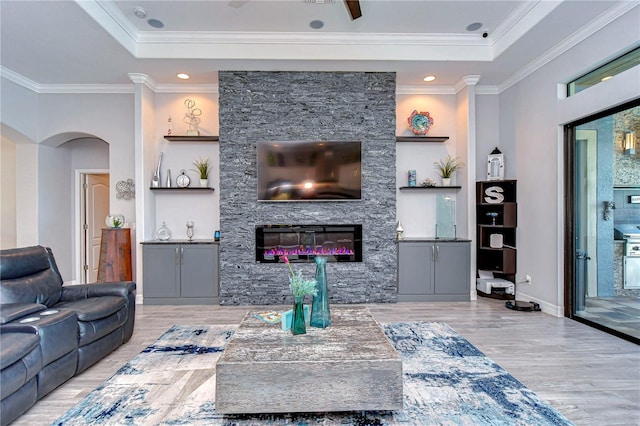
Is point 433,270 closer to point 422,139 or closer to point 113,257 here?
point 422,139

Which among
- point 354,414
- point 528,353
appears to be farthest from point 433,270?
point 354,414

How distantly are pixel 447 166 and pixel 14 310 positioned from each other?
5.29 meters

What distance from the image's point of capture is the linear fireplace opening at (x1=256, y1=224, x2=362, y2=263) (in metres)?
4.90

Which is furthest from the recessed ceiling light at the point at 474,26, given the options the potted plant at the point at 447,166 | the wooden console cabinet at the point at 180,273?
the wooden console cabinet at the point at 180,273

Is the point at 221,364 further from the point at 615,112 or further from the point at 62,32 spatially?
the point at 615,112

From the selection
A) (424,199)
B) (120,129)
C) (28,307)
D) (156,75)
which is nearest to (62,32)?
(156,75)

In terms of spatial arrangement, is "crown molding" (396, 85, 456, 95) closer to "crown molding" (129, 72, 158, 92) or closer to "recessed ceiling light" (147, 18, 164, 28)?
"recessed ceiling light" (147, 18, 164, 28)

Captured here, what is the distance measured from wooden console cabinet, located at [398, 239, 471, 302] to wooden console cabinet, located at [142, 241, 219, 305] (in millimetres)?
2711

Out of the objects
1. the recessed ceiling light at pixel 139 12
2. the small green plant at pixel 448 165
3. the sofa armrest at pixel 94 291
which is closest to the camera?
the sofa armrest at pixel 94 291

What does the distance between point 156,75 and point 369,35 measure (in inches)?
121

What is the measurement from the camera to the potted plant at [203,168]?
5.18 metres

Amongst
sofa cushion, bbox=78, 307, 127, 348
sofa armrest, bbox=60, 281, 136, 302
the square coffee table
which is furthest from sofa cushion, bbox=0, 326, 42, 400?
the square coffee table

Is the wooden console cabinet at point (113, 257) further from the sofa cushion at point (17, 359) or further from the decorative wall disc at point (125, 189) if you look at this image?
the sofa cushion at point (17, 359)

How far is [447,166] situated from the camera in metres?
5.35
